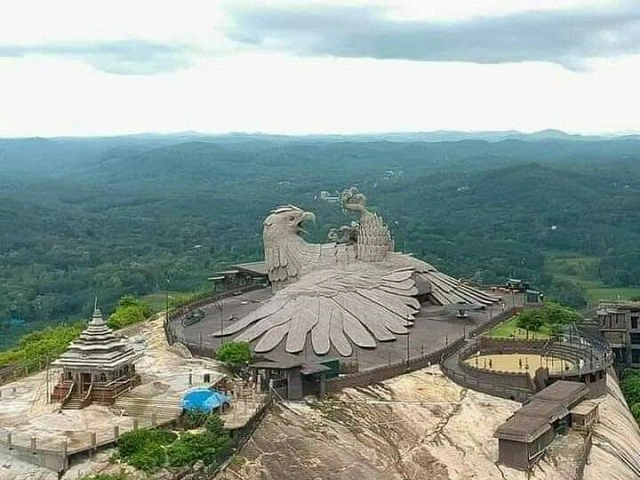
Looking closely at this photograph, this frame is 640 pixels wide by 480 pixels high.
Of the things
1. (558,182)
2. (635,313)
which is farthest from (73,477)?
(558,182)

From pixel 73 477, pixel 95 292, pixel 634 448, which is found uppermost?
pixel 73 477

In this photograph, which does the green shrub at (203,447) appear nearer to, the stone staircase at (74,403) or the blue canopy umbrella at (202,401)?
the blue canopy umbrella at (202,401)

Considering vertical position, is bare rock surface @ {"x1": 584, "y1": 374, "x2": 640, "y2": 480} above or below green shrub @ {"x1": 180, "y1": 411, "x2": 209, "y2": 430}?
below

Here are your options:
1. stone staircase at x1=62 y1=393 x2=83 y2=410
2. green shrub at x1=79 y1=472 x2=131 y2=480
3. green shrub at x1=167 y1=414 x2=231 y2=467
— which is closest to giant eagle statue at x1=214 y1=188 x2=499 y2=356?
stone staircase at x1=62 y1=393 x2=83 y2=410

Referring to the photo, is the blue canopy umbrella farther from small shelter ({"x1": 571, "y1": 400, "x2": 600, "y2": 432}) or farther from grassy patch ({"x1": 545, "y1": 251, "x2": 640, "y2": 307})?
grassy patch ({"x1": 545, "y1": 251, "x2": 640, "y2": 307})

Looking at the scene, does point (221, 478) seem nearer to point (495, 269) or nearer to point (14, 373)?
point (14, 373)

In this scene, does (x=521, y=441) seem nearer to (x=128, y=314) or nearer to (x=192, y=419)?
(x=192, y=419)

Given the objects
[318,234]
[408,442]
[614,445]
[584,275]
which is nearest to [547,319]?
[614,445]
